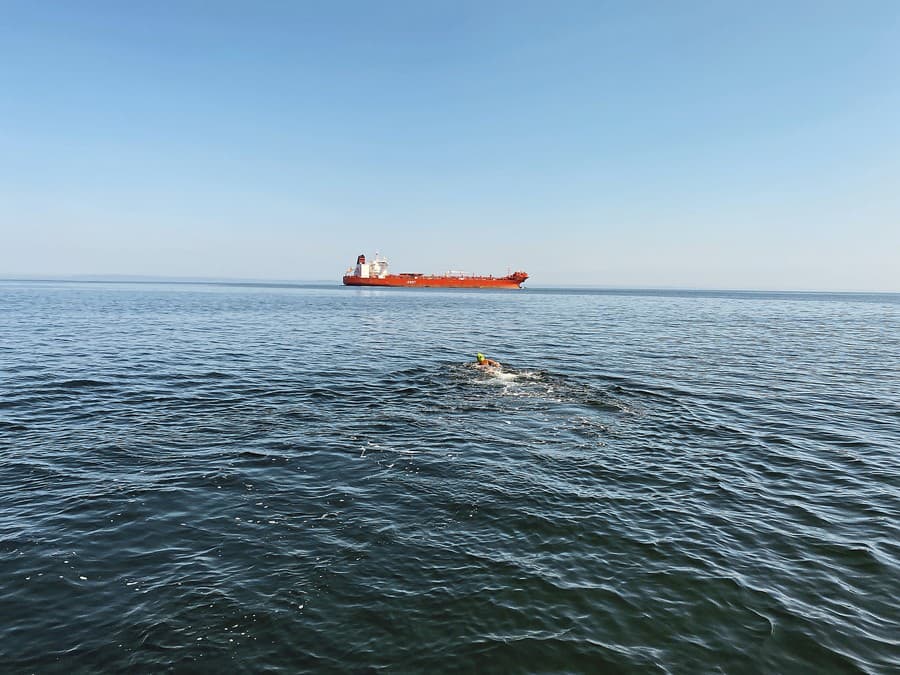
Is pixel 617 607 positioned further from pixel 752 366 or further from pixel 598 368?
pixel 752 366

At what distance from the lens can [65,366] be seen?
1241 inches

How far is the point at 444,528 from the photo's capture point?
12.5 metres

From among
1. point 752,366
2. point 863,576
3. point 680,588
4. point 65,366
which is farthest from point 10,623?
point 752,366

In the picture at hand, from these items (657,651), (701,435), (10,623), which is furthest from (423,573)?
(701,435)

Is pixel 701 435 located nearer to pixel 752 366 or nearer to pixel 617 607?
pixel 617 607

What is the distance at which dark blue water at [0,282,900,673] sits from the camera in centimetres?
873

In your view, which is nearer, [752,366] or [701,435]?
[701,435]

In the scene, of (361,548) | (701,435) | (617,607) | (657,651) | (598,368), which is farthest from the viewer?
(598,368)

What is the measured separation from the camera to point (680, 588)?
10.3 meters

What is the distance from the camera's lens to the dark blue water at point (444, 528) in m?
8.73

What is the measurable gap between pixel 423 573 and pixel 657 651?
487 cm

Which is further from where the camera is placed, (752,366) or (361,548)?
(752,366)

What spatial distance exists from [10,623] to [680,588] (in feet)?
44.1

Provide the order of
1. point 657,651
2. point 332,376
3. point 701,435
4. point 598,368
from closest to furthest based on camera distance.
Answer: point 657,651 < point 701,435 < point 332,376 < point 598,368
